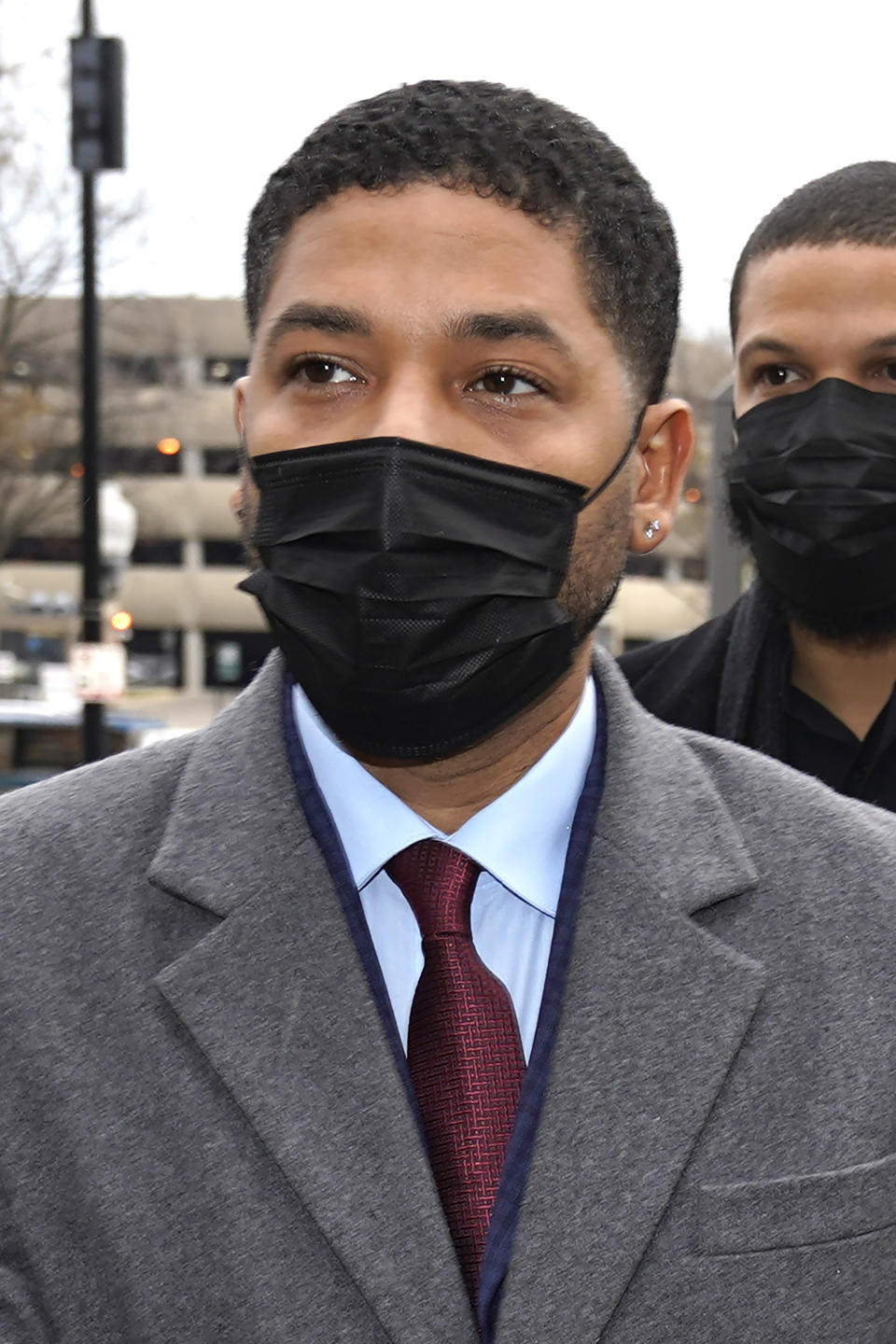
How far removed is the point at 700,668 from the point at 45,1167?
183 cm

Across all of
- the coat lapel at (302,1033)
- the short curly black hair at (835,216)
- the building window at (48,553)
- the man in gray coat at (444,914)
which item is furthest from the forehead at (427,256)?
the building window at (48,553)

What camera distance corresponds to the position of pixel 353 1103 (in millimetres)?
1655

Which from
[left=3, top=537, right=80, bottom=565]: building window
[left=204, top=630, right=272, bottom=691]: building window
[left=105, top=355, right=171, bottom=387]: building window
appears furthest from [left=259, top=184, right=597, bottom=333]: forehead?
[left=3, top=537, right=80, bottom=565]: building window

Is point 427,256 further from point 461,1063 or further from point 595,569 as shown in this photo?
point 461,1063

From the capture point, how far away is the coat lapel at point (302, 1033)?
5.23 feet

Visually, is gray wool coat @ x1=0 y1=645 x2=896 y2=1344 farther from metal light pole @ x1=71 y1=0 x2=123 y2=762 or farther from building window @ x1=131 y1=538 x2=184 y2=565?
building window @ x1=131 y1=538 x2=184 y2=565

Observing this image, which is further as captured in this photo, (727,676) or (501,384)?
(727,676)

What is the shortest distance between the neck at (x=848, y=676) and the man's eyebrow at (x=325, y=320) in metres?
1.43

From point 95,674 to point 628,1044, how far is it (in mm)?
10478

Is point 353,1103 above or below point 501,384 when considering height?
below

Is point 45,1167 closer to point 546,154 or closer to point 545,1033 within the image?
point 545,1033

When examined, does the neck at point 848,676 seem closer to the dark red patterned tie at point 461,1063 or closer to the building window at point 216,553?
the dark red patterned tie at point 461,1063

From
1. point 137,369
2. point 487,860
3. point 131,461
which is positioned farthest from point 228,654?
point 487,860

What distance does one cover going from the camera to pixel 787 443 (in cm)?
287
